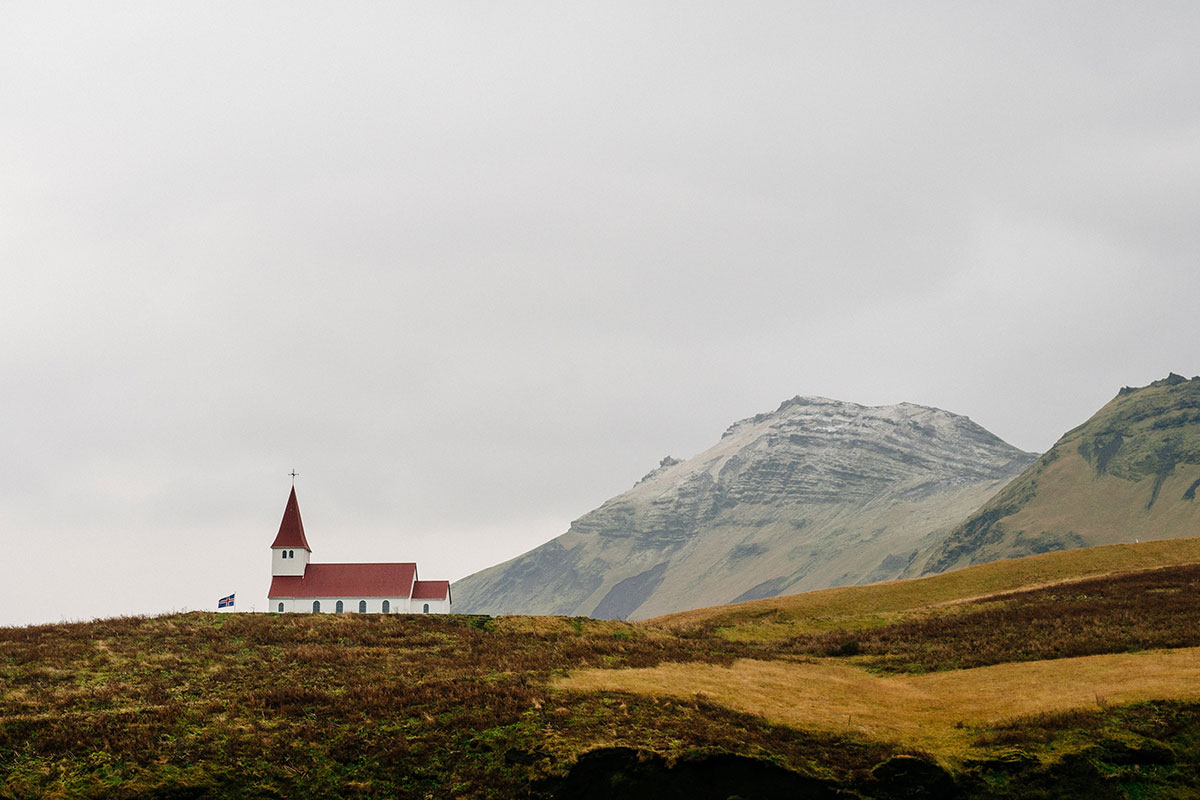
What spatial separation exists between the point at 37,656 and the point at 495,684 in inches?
796

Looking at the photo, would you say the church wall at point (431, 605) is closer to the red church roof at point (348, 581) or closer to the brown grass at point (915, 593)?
the red church roof at point (348, 581)

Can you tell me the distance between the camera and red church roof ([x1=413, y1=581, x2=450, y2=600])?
384ft

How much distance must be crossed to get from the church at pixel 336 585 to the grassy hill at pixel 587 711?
62660 millimetres

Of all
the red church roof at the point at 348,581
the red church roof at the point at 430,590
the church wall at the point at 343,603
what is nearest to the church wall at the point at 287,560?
the red church roof at the point at 348,581

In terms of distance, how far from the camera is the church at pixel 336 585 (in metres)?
114

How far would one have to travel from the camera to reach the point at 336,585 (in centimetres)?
11550

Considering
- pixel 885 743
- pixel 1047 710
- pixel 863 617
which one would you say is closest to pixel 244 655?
pixel 885 743

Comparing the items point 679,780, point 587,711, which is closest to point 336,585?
point 587,711

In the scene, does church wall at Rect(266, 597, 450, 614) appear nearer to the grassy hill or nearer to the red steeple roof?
the red steeple roof

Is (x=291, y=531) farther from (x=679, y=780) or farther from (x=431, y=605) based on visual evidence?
(x=679, y=780)

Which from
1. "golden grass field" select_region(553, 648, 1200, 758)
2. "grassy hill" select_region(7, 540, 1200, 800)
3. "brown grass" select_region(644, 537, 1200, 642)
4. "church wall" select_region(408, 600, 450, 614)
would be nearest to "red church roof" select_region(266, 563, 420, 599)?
"church wall" select_region(408, 600, 450, 614)

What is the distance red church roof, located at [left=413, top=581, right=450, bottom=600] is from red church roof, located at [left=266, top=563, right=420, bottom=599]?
0.76 m

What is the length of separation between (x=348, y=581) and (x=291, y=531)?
9.88 m

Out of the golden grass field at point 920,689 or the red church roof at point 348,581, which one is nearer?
the golden grass field at point 920,689
